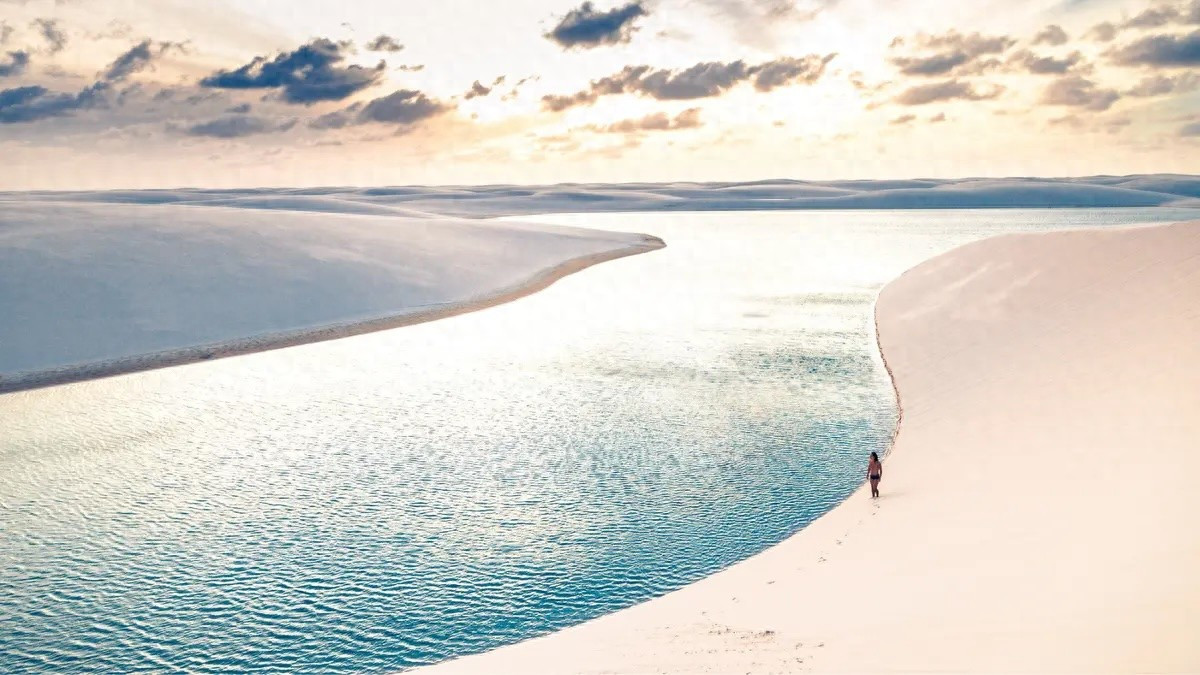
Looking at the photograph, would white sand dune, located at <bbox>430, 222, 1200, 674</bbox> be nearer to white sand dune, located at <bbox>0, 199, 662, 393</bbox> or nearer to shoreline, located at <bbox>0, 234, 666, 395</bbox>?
shoreline, located at <bbox>0, 234, 666, 395</bbox>

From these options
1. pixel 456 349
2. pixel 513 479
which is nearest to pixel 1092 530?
pixel 513 479

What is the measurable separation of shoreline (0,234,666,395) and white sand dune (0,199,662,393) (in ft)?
0.24

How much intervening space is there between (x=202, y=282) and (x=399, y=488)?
1027 inches

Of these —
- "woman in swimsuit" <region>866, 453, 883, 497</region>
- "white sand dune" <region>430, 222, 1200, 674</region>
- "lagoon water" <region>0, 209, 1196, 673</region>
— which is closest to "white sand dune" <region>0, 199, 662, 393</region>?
"lagoon water" <region>0, 209, 1196, 673</region>

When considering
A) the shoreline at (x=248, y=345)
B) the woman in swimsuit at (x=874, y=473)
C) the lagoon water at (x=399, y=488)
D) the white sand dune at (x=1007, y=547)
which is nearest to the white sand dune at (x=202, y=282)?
the shoreline at (x=248, y=345)

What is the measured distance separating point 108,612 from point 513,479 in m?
8.39

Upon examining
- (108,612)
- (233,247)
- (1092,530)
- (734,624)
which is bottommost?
(108,612)

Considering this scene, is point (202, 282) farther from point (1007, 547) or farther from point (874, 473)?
point (1007, 547)

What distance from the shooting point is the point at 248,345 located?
3366cm

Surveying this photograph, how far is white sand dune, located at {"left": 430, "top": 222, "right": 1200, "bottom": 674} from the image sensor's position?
8.11 m

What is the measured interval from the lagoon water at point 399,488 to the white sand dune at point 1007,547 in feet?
4.68

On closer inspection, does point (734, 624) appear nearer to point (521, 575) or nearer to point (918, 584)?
point (918, 584)

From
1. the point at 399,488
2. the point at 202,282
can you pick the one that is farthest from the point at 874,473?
the point at 202,282

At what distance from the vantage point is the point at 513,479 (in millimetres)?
18609
